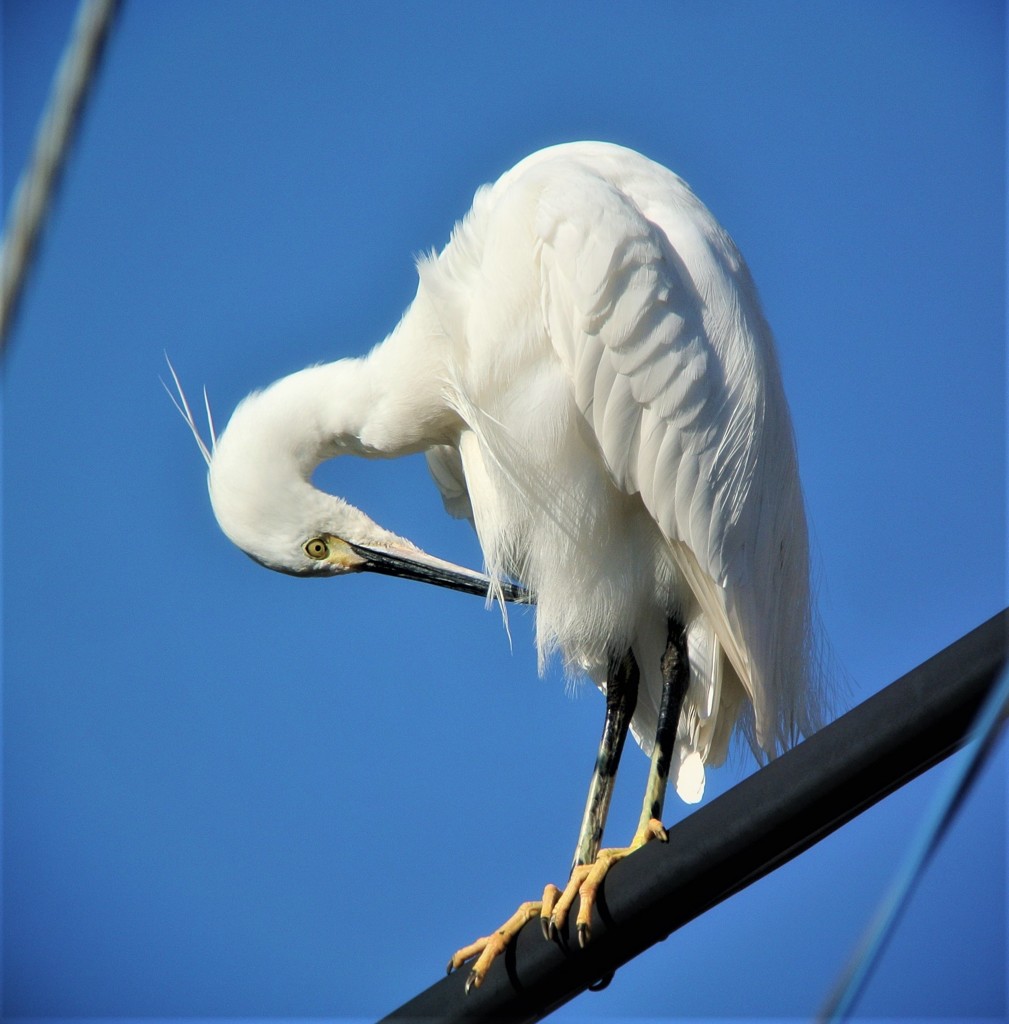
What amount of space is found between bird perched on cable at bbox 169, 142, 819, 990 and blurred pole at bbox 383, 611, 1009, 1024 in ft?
2.73

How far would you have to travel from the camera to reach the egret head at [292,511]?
2.82 metres

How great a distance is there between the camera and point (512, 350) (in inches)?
103

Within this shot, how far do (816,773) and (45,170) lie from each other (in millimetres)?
907

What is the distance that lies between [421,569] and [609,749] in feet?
1.87

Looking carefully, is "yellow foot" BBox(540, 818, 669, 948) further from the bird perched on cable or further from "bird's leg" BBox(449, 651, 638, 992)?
the bird perched on cable

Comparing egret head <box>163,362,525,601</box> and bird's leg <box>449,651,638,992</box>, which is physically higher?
egret head <box>163,362,525,601</box>

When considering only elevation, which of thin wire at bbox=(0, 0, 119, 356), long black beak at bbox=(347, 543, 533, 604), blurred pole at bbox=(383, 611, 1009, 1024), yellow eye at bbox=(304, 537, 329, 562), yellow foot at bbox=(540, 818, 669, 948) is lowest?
blurred pole at bbox=(383, 611, 1009, 1024)

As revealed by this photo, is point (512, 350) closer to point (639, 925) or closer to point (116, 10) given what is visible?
point (639, 925)

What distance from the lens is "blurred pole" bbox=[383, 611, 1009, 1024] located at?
1269mm

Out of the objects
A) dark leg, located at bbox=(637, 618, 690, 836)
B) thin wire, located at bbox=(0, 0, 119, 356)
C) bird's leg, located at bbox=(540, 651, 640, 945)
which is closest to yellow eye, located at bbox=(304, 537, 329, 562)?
bird's leg, located at bbox=(540, 651, 640, 945)

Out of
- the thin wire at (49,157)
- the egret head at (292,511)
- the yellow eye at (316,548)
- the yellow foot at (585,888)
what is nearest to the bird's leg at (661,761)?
the yellow foot at (585,888)

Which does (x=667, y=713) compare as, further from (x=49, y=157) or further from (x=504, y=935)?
(x=49, y=157)

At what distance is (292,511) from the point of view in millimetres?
2865

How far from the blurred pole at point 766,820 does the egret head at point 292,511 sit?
1.25 m
